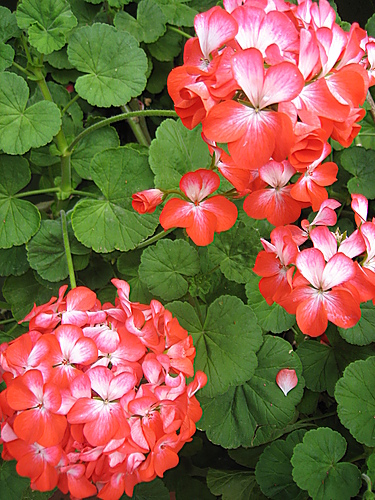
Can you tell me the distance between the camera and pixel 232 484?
0.98 meters

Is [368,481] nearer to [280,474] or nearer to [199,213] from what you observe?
[280,474]

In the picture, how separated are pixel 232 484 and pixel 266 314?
0.35 m

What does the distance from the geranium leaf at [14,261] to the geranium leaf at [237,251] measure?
0.40 meters

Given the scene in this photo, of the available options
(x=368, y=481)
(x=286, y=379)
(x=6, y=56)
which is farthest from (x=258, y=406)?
(x=6, y=56)

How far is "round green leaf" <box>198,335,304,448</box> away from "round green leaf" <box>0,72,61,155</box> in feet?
1.76

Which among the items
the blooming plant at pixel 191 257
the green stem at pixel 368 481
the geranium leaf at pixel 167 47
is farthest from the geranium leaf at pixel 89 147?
the green stem at pixel 368 481

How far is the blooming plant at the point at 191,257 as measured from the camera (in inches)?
20.4

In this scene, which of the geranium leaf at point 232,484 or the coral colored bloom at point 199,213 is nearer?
the coral colored bloom at point 199,213

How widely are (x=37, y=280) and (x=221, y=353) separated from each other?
1.43ft

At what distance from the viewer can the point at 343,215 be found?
1110mm

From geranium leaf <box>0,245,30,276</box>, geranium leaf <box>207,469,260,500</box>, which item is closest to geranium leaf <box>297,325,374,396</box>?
geranium leaf <box>207,469,260,500</box>

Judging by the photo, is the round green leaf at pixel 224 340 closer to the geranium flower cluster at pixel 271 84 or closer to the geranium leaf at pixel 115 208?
the geranium leaf at pixel 115 208

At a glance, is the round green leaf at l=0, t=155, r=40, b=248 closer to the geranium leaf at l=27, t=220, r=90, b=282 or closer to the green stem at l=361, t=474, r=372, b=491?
the geranium leaf at l=27, t=220, r=90, b=282

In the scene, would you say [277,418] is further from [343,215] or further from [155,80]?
[155,80]
